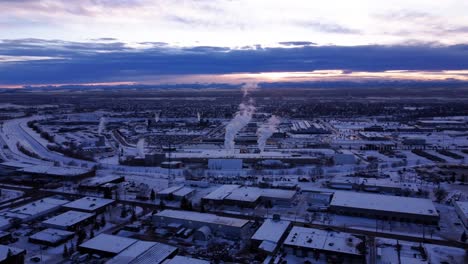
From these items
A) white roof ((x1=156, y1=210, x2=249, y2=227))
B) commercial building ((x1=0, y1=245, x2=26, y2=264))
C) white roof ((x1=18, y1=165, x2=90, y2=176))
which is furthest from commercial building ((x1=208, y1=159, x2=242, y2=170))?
commercial building ((x1=0, y1=245, x2=26, y2=264))

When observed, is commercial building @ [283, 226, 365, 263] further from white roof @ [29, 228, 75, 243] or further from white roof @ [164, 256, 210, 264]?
white roof @ [29, 228, 75, 243]

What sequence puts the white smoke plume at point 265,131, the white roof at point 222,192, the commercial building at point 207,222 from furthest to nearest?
1. the white smoke plume at point 265,131
2. the white roof at point 222,192
3. the commercial building at point 207,222

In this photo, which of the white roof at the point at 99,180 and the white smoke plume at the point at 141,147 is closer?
the white roof at the point at 99,180

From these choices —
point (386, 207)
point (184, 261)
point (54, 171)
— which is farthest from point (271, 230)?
point (54, 171)

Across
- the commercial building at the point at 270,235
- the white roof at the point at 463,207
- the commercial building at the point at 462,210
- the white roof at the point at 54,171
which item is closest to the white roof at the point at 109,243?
the commercial building at the point at 270,235

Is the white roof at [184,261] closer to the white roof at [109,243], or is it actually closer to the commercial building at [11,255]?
the white roof at [109,243]

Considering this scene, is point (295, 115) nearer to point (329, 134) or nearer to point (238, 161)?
point (329, 134)
